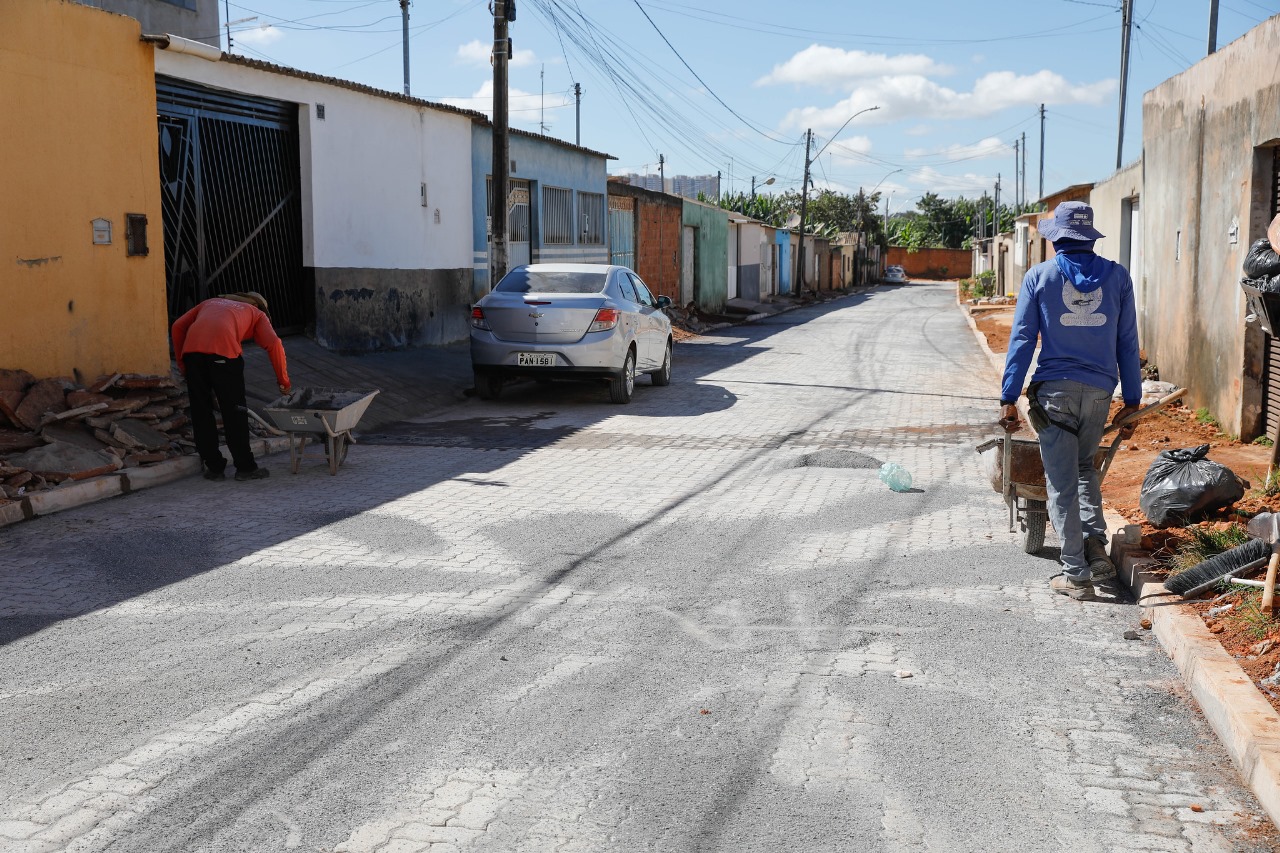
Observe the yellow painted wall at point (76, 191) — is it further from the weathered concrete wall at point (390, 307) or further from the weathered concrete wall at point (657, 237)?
the weathered concrete wall at point (657, 237)

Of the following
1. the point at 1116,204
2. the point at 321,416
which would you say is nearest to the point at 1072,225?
the point at 321,416

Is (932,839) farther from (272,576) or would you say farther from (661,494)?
(661,494)

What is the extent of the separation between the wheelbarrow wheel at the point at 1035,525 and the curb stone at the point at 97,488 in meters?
6.35

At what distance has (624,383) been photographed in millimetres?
14734

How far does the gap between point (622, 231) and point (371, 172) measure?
42.8 ft

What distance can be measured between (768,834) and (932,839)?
1.56 feet

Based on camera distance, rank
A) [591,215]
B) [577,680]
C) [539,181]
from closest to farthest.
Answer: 1. [577,680]
2. [539,181]
3. [591,215]

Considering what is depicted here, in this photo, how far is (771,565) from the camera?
6.96 m

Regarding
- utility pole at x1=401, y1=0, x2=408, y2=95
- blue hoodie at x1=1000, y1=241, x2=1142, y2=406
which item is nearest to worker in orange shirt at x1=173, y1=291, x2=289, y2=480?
blue hoodie at x1=1000, y1=241, x2=1142, y2=406

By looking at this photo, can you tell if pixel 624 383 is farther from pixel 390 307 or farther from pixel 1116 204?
pixel 1116 204

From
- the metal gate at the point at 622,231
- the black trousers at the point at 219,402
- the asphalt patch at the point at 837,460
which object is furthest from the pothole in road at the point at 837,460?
Answer: the metal gate at the point at 622,231

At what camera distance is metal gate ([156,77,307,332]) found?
531 inches

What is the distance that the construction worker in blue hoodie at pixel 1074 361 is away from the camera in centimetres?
607

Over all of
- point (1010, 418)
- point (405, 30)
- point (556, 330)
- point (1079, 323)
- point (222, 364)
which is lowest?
point (1010, 418)
